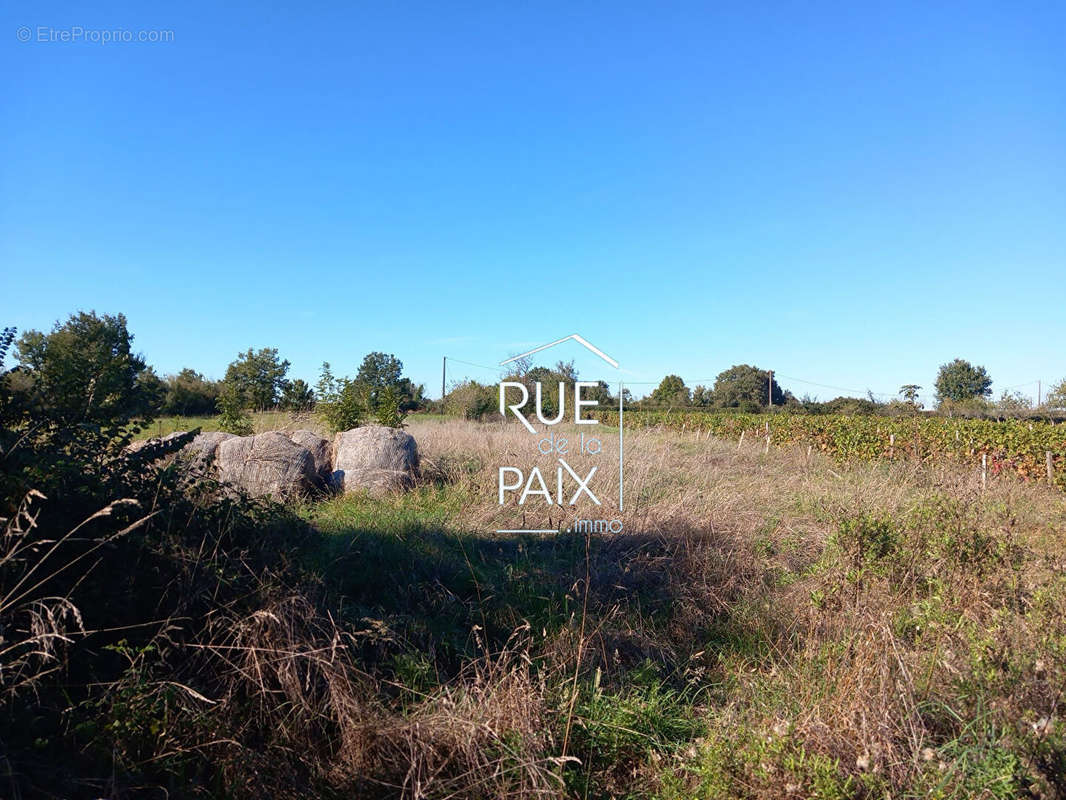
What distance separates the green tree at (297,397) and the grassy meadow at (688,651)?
660 centimetres

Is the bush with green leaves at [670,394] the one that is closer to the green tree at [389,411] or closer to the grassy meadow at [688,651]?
the green tree at [389,411]

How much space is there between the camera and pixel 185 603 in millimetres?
2938

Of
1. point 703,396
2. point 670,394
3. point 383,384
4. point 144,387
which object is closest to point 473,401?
point 383,384

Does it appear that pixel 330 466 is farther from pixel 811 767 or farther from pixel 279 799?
pixel 811 767

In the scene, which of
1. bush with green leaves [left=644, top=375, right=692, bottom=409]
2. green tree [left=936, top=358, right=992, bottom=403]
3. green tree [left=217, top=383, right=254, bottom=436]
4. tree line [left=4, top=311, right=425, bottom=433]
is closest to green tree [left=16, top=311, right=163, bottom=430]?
tree line [left=4, top=311, right=425, bottom=433]

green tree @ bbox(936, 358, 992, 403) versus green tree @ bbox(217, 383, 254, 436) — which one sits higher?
green tree @ bbox(936, 358, 992, 403)

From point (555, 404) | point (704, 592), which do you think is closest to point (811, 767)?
point (704, 592)

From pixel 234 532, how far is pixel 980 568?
5178 mm

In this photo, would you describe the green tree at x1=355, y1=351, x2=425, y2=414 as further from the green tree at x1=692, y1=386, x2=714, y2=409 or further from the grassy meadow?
the green tree at x1=692, y1=386, x2=714, y2=409

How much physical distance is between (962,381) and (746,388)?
20.0 m

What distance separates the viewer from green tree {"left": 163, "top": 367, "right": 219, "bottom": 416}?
16.4 metres

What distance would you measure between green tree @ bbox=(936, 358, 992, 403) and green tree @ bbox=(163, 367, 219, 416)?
161 ft

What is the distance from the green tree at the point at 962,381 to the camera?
47219 millimetres

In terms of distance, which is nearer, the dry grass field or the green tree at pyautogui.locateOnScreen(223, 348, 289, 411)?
the dry grass field
